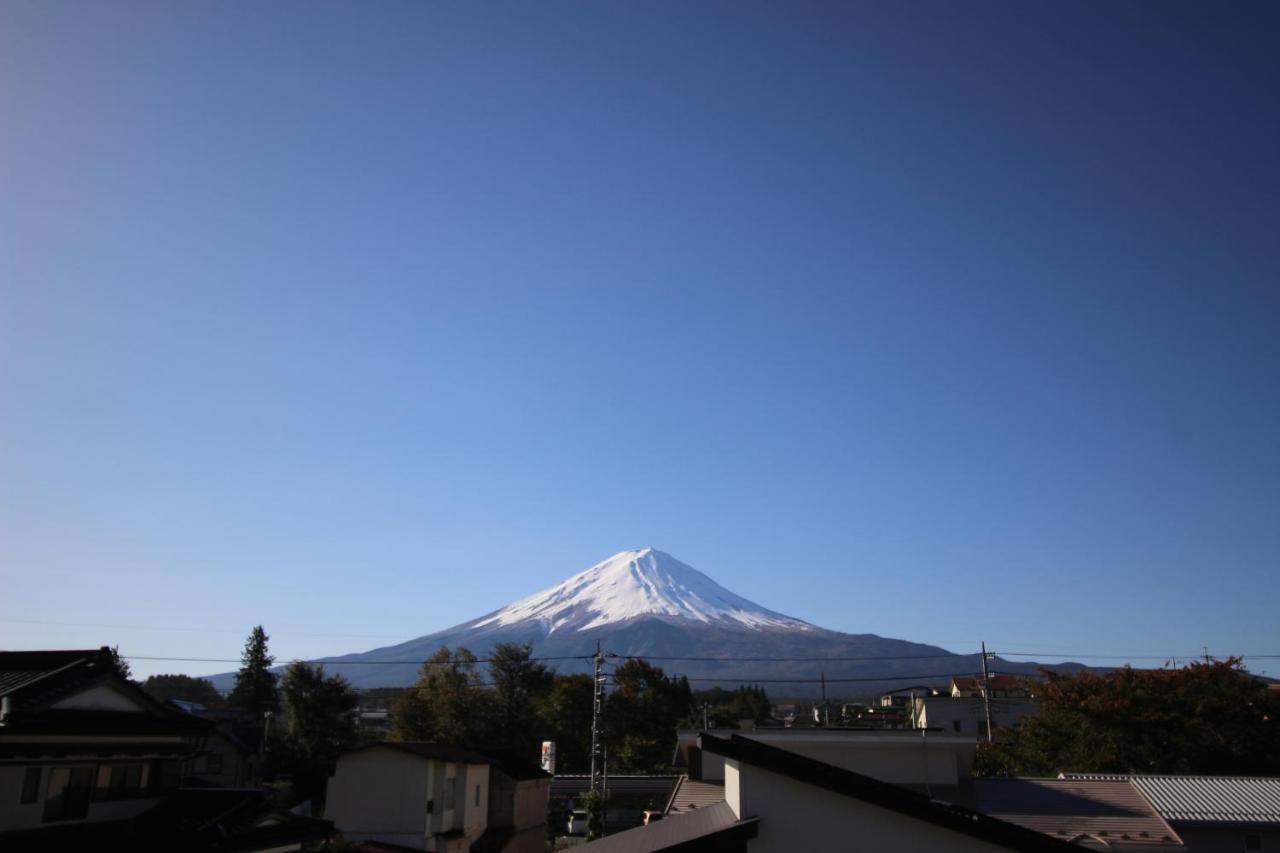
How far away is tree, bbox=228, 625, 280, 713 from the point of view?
284 ft

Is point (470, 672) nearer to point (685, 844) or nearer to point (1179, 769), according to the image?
point (1179, 769)

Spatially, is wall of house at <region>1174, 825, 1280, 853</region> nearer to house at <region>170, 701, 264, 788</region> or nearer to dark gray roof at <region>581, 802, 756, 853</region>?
dark gray roof at <region>581, 802, 756, 853</region>

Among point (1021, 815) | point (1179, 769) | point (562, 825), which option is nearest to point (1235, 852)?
point (1021, 815)

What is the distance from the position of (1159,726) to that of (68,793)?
3702cm

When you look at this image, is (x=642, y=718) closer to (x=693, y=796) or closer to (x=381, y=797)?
(x=381, y=797)

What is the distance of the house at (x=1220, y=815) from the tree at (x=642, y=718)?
4441cm

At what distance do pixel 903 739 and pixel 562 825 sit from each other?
113 feet

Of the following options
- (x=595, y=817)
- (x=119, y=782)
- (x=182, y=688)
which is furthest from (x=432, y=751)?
(x=182, y=688)

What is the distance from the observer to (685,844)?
33.0ft

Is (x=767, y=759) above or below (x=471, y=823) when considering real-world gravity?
above

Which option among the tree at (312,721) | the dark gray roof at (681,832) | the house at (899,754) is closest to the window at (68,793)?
the dark gray roof at (681,832)

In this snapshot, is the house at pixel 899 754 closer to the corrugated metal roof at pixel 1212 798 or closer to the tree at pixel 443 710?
the corrugated metal roof at pixel 1212 798

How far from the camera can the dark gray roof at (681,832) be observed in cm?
1011

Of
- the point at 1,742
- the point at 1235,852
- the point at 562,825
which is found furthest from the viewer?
the point at 562,825
